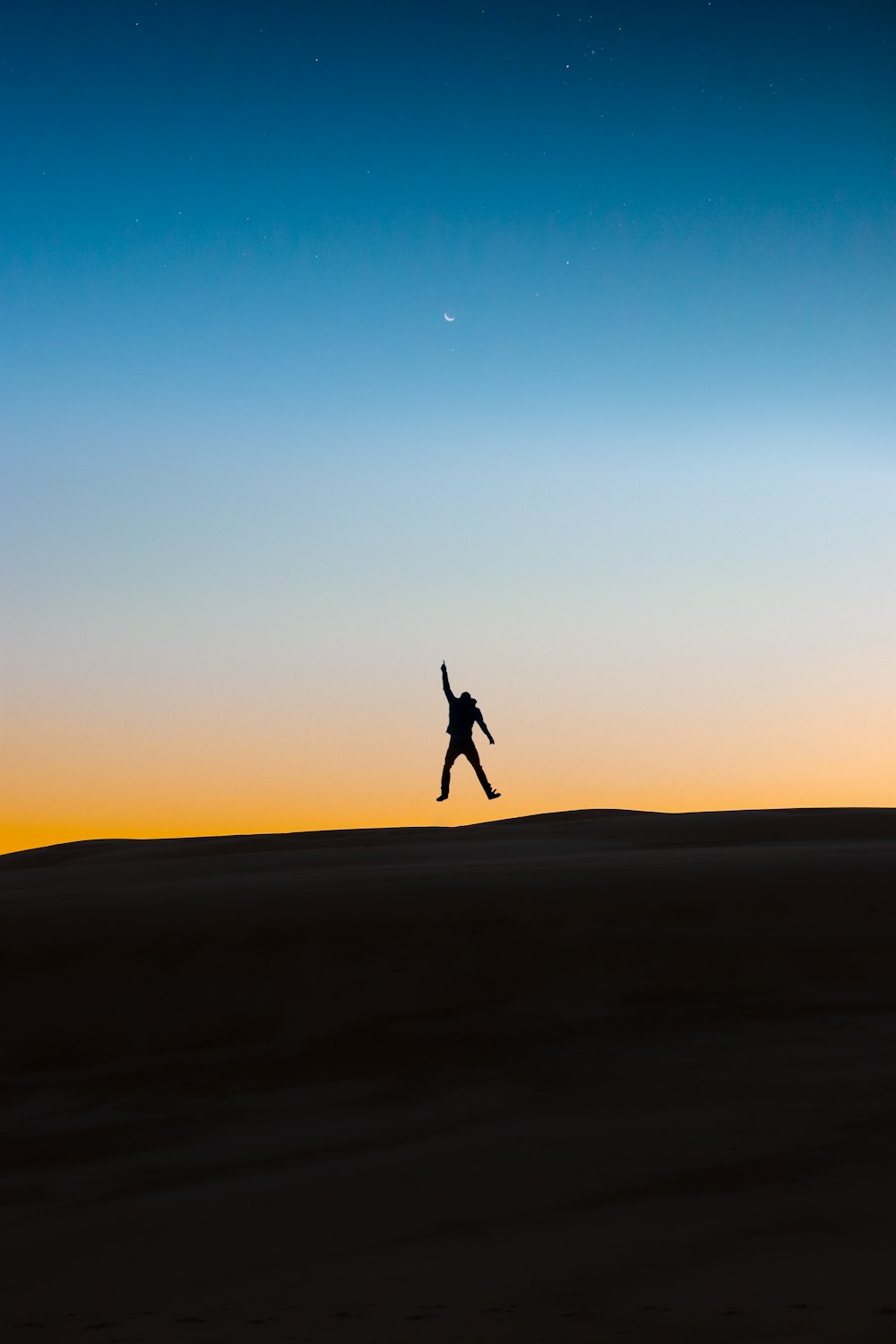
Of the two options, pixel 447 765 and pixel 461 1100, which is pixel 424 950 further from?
pixel 447 765

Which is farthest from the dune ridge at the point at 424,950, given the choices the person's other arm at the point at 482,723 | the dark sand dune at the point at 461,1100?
the person's other arm at the point at 482,723

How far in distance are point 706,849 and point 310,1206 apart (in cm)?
665

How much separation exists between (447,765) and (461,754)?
0.23 meters

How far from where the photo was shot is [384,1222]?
11.8 feet

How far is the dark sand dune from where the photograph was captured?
294 centimetres

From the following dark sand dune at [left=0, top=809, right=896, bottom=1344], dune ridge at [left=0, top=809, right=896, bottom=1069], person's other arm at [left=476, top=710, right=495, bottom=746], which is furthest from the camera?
person's other arm at [left=476, top=710, right=495, bottom=746]

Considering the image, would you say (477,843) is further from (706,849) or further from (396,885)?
(396,885)

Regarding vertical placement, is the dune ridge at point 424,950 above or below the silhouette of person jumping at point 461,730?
below

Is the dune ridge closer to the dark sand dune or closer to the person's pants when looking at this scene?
the dark sand dune

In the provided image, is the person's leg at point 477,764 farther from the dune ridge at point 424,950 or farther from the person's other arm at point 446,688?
the dune ridge at point 424,950

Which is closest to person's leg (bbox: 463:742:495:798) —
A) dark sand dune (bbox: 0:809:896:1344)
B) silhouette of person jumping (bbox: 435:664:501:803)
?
silhouette of person jumping (bbox: 435:664:501:803)

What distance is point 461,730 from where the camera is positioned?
1569cm

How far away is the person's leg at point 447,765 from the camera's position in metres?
15.8

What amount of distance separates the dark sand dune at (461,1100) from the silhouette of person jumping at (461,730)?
5.74 meters
